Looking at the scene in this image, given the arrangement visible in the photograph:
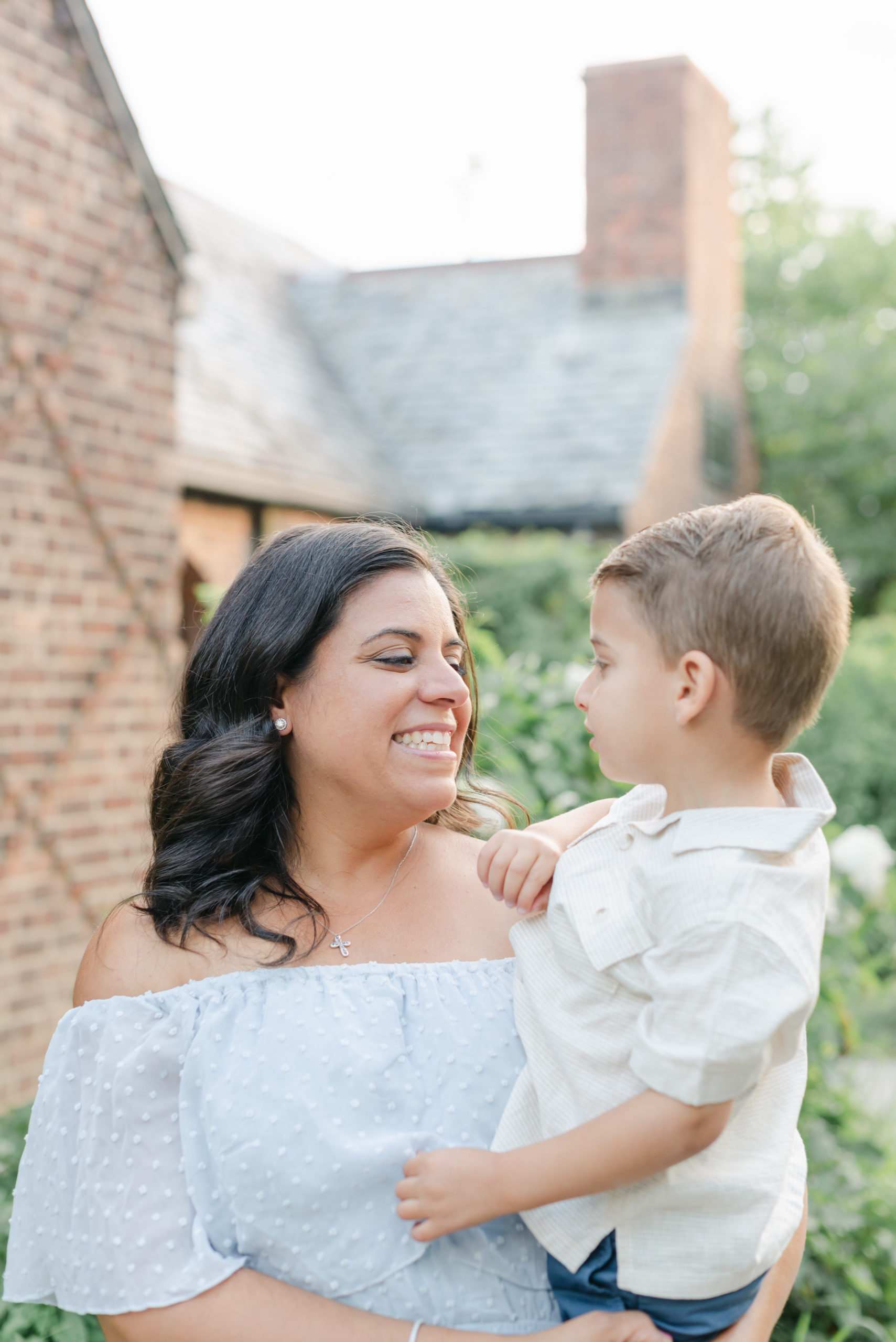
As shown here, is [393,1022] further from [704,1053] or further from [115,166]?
[115,166]

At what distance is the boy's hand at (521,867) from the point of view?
157 centimetres

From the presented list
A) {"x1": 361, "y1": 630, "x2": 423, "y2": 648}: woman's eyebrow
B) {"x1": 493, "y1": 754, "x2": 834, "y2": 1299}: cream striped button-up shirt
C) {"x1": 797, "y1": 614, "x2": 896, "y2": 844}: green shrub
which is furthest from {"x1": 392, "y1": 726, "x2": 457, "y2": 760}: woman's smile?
{"x1": 797, "y1": 614, "x2": 896, "y2": 844}: green shrub

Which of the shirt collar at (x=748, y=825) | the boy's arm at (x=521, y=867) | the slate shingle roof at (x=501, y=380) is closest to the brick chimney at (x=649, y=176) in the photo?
the slate shingle roof at (x=501, y=380)

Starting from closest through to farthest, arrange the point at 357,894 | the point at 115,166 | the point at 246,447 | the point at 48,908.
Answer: the point at 357,894
the point at 48,908
the point at 115,166
the point at 246,447

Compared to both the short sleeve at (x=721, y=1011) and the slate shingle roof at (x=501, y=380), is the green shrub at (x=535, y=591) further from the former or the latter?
the short sleeve at (x=721, y=1011)

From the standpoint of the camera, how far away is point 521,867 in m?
1.58

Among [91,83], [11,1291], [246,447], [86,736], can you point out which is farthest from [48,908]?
[246,447]

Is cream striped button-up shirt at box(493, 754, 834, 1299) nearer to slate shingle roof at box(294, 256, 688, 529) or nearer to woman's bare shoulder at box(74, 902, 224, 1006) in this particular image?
woman's bare shoulder at box(74, 902, 224, 1006)

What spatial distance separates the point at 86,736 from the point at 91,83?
253 centimetres

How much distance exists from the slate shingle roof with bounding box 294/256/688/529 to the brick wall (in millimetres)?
6531

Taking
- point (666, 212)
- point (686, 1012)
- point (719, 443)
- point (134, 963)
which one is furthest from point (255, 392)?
point (686, 1012)

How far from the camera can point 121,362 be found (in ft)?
15.6

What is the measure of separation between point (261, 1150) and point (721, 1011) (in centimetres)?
65

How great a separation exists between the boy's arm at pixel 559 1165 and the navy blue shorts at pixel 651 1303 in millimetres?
160
